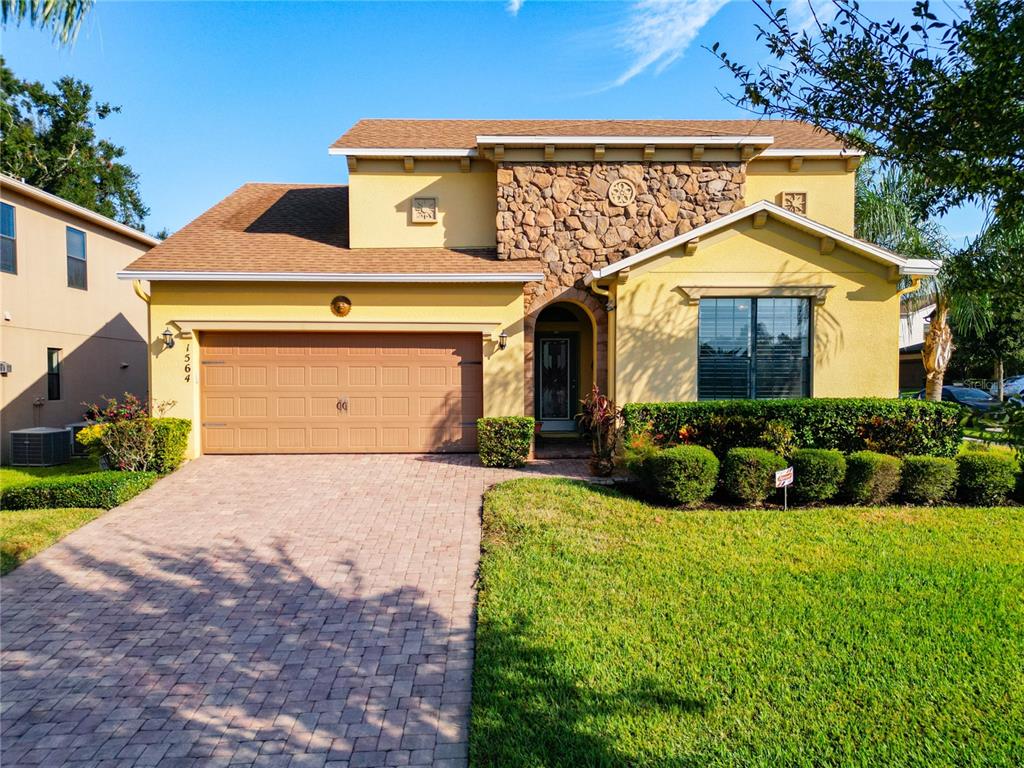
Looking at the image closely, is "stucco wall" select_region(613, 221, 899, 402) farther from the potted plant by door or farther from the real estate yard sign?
the real estate yard sign

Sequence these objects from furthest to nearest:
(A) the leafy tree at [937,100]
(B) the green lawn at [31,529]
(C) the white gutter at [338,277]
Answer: (C) the white gutter at [338,277]
(B) the green lawn at [31,529]
(A) the leafy tree at [937,100]

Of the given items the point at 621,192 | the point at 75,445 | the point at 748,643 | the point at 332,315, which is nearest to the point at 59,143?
the point at 75,445

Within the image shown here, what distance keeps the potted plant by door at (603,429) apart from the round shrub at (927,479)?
14.6 ft

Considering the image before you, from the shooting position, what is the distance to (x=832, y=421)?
1007 centimetres

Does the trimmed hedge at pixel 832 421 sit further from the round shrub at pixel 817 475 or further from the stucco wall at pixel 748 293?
the round shrub at pixel 817 475

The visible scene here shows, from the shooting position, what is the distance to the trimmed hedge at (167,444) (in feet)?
33.4

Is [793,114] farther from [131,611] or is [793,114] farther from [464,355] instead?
[464,355]

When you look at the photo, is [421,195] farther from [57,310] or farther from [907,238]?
[907,238]

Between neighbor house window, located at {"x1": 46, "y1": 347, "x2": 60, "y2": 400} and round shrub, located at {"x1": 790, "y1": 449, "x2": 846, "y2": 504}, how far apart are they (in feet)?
53.4

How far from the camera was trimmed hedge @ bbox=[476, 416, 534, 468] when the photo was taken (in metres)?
10.8

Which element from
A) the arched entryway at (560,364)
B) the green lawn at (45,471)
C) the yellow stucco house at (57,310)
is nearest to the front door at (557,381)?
the arched entryway at (560,364)

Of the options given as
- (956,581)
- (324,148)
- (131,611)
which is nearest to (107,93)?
(324,148)

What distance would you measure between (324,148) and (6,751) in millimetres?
12077

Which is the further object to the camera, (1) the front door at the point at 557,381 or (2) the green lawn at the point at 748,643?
(1) the front door at the point at 557,381
